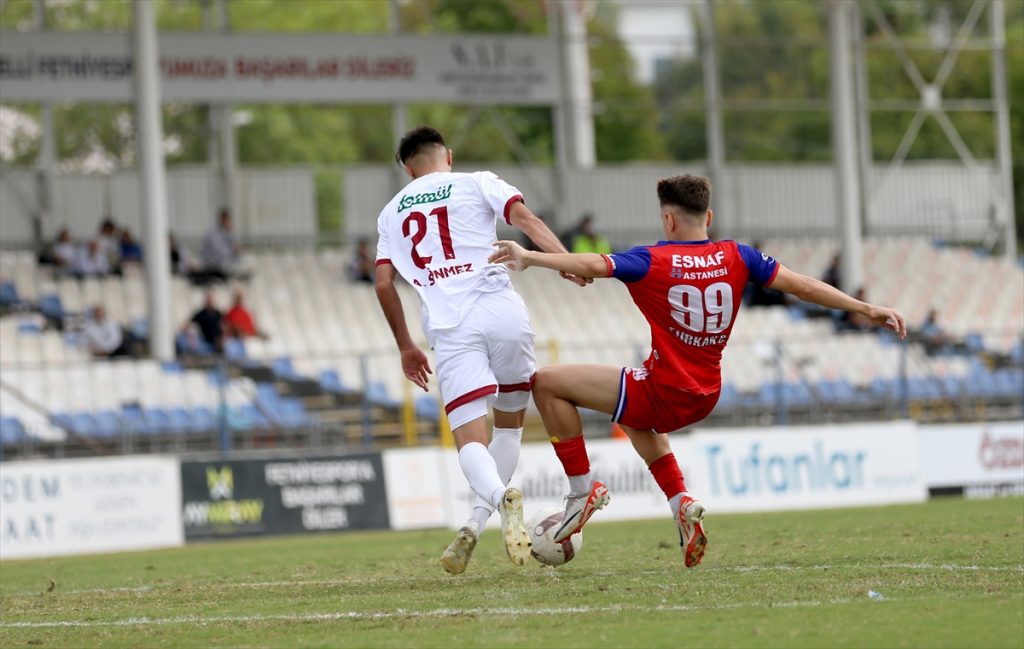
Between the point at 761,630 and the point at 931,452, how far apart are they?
578 inches

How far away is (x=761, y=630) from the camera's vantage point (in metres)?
6.18

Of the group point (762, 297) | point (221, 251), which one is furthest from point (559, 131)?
point (221, 251)

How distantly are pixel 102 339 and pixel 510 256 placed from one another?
17.8 m

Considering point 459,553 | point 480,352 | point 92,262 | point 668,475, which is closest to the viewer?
point 459,553

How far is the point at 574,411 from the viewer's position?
868cm

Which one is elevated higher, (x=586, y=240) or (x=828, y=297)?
(x=586, y=240)

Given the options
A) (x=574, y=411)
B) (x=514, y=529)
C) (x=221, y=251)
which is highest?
(x=221, y=251)

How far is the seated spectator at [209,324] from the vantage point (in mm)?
25188

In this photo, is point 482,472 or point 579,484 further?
point 579,484

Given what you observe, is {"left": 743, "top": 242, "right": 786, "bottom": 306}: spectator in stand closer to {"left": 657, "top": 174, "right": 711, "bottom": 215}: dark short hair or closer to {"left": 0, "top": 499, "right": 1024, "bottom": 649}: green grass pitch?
{"left": 0, "top": 499, "right": 1024, "bottom": 649}: green grass pitch

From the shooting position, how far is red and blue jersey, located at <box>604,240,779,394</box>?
801 cm

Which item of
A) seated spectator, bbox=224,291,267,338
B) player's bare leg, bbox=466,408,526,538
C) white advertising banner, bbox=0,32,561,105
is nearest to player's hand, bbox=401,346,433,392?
player's bare leg, bbox=466,408,526,538

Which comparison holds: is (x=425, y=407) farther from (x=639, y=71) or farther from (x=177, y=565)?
(x=639, y=71)

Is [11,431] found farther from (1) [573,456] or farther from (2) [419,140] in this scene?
(1) [573,456]
